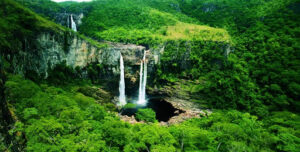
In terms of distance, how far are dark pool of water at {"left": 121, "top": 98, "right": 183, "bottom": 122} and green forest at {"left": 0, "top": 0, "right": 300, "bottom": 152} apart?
37cm

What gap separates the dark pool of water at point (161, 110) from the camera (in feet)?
101

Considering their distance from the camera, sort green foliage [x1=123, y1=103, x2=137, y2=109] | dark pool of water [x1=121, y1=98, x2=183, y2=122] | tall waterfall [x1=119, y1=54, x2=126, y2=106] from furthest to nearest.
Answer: tall waterfall [x1=119, y1=54, x2=126, y2=106]
green foliage [x1=123, y1=103, x2=137, y2=109]
dark pool of water [x1=121, y1=98, x2=183, y2=122]

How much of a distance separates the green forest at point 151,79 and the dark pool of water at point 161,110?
372 mm

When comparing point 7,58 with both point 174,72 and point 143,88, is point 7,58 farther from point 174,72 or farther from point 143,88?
point 174,72

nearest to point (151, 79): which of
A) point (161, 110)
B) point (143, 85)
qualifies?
point (143, 85)

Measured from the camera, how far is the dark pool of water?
3076 cm

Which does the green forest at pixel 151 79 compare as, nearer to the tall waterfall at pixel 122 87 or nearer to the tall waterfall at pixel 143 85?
the tall waterfall at pixel 143 85

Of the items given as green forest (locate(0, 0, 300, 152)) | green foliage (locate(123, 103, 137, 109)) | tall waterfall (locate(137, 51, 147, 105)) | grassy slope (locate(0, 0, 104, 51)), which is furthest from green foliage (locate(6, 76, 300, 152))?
tall waterfall (locate(137, 51, 147, 105))

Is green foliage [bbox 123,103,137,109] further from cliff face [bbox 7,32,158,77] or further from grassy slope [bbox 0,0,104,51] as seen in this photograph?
grassy slope [bbox 0,0,104,51]

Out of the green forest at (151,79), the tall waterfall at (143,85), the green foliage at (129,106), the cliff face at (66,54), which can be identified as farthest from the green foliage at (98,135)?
the tall waterfall at (143,85)

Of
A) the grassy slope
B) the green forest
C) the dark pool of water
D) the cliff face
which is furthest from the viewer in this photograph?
the dark pool of water

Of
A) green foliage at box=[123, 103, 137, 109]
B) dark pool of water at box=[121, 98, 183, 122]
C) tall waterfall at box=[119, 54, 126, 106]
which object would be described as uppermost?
tall waterfall at box=[119, 54, 126, 106]

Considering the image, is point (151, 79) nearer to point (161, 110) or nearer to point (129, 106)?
point (161, 110)

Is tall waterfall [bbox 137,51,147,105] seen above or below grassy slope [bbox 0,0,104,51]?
below
